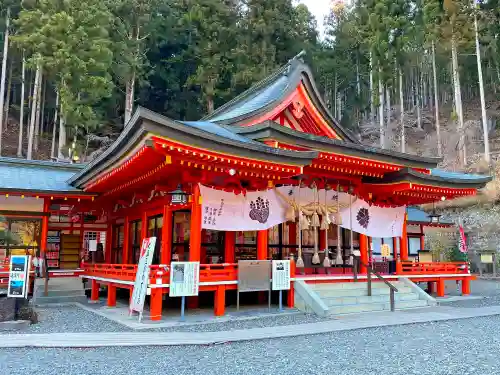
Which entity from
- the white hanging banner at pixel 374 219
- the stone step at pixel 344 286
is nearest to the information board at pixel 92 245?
the stone step at pixel 344 286

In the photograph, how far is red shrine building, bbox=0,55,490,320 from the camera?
861 cm

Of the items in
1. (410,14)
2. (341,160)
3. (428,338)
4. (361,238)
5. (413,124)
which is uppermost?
(410,14)

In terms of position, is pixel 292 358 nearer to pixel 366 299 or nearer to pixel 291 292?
pixel 291 292

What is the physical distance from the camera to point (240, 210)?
9938 millimetres

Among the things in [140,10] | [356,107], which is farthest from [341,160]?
[356,107]

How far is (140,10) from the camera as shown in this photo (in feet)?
97.2

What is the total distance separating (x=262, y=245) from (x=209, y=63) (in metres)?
24.0

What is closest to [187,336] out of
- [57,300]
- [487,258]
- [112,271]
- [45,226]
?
[112,271]

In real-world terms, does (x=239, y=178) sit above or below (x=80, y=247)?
above

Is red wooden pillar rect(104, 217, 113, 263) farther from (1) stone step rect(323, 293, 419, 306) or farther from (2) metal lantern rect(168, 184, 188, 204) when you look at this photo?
(1) stone step rect(323, 293, 419, 306)

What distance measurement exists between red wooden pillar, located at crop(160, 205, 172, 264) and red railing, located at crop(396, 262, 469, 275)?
21.9 feet

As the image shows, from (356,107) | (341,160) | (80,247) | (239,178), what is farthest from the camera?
(356,107)

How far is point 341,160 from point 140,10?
80.7 feet

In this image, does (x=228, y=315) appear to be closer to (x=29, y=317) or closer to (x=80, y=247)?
(x=29, y=317)
